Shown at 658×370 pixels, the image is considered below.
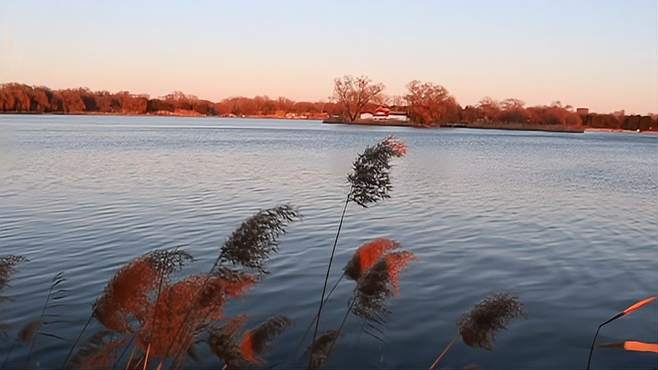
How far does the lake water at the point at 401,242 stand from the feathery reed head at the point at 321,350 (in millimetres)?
1916

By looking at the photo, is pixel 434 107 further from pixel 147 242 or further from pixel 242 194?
pixel 147 242

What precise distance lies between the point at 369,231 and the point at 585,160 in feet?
123

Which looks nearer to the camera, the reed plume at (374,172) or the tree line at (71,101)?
the reed plume at (374,172)

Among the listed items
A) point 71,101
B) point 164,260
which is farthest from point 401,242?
point 71,101

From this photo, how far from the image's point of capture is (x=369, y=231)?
17281 millimetres

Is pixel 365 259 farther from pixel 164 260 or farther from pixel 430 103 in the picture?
pixel 430 103

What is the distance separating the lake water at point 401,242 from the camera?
362 inches

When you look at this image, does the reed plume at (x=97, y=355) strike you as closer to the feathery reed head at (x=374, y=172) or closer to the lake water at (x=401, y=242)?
the lake water at (x=401, y=242)

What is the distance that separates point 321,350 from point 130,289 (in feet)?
7.07

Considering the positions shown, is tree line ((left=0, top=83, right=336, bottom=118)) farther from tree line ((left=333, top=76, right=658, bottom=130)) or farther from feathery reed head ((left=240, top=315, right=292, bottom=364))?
feathery reed head ((left=240, top=315, right=292, bottom=364))

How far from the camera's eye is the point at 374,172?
620 centimetres

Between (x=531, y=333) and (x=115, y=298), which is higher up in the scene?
(x=115, y=298)

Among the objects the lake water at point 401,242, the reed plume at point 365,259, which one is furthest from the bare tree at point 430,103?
the reed plume at point 365,259

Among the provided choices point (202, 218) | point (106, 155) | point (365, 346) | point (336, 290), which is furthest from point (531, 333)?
point (106, 155)
